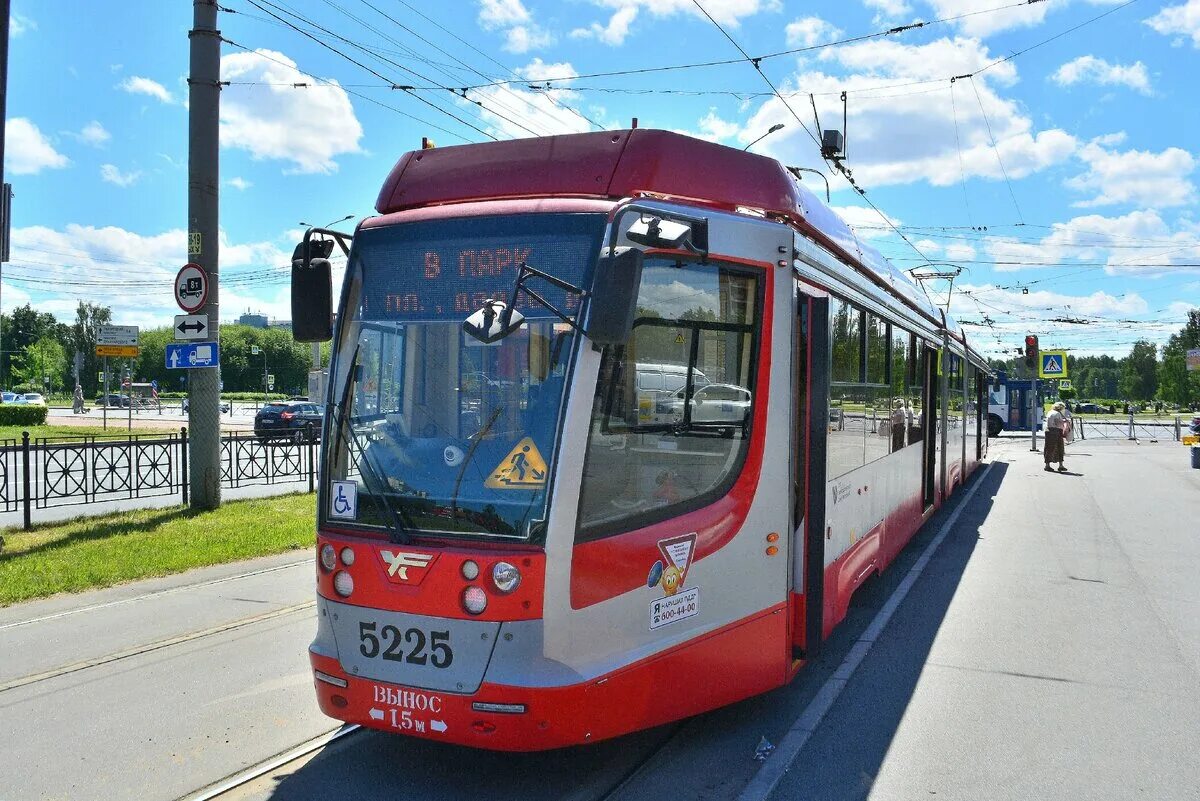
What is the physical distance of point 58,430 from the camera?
110ft

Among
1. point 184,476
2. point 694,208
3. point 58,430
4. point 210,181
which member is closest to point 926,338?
point 694,208

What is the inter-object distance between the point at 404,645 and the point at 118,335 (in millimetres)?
23220

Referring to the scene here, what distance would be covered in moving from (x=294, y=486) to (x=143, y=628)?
392 inches

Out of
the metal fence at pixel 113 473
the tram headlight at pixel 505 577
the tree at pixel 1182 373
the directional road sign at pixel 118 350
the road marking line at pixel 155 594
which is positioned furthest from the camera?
the tree at pixel 1182 373

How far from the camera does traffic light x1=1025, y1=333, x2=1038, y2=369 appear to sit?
28656mm

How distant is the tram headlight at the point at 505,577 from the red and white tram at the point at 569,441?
0.04ft

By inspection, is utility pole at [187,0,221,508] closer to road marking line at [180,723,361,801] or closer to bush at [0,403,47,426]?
road marking line at [180,723,361,801]

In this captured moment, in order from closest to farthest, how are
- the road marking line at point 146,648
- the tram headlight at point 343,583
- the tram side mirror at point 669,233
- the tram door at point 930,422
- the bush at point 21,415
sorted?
the tram side mirror at point 669,233, the tram headlight at point 343,583, the road marking line at point 146,648, the tram door at point 930,422, the bush at point 21,415

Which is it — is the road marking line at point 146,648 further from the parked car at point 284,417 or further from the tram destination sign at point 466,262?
the parked car at point 284,417

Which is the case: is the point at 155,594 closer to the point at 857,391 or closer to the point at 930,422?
the point at 857,391

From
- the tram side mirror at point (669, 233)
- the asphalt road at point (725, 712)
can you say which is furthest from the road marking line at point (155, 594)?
the tram side mirror at point (669, 233)

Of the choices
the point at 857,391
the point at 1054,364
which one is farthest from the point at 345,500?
the point at 1054,364

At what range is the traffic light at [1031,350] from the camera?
2866 cm

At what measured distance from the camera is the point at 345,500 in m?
4.44
